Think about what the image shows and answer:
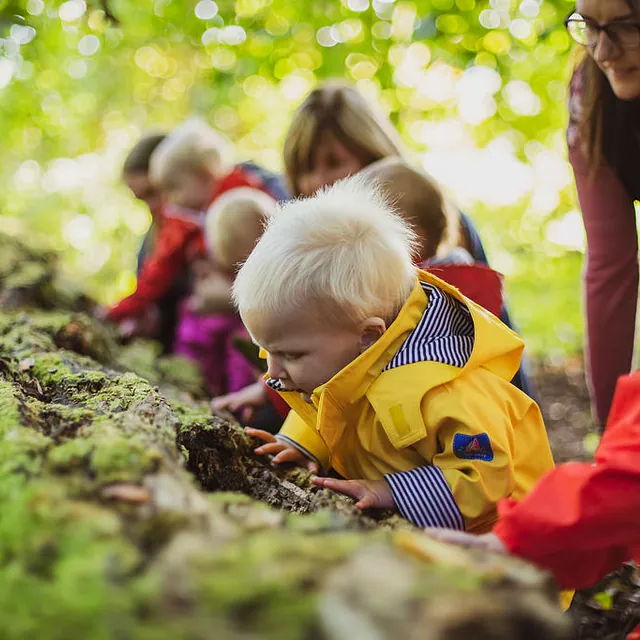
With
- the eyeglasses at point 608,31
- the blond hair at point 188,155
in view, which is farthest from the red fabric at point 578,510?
the blond hair at point 188,155

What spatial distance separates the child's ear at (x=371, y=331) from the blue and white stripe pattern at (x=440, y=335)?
8 centimetres

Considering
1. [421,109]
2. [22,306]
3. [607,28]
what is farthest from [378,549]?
[421,109]

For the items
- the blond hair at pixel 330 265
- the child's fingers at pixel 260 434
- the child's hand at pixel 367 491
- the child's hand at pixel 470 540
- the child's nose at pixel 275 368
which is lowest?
the child's fingers at pixel 260 434

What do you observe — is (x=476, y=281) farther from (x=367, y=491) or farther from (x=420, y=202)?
(x=367, y=491)

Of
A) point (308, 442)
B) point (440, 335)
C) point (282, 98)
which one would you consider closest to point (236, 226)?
point (308, 442)

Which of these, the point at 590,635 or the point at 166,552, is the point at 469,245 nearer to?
the point at 590,635

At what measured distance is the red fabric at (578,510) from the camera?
4.67 feet

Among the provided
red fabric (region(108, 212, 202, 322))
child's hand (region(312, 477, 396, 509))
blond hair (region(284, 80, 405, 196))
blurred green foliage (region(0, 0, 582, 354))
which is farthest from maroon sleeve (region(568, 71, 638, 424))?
red fabric (region(108, 212, 202, 322))

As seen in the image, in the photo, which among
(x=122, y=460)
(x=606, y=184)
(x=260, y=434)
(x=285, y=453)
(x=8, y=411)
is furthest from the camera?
(x=606, y=184)

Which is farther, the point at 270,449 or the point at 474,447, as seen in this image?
the point at 270,449

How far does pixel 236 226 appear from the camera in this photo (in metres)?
4.07

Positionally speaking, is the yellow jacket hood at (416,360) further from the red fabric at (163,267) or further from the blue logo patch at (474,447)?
the red fabric at (163,267)

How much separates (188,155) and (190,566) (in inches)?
182

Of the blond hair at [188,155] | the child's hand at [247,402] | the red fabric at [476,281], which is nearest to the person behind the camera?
the red fabric at [476,281]
